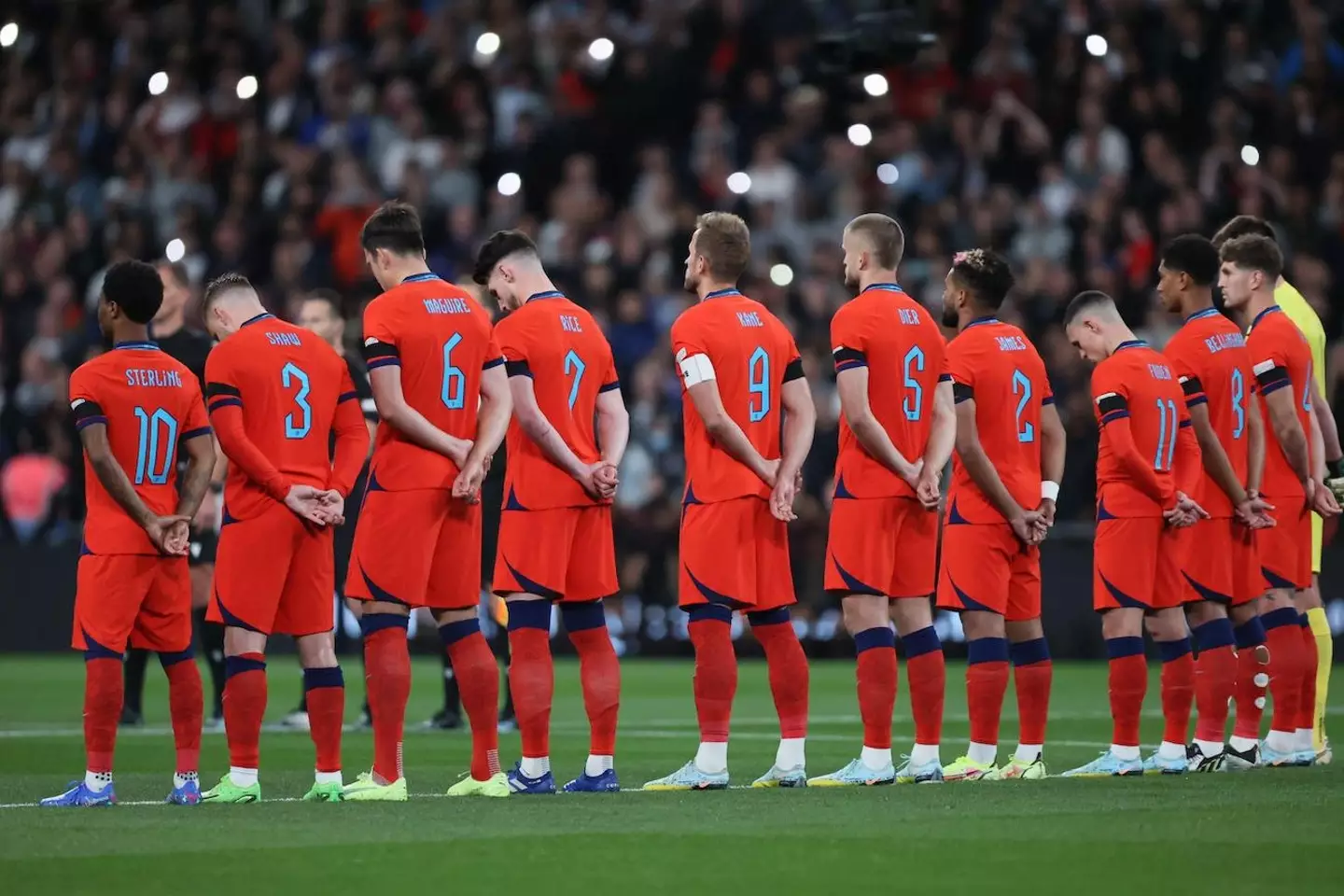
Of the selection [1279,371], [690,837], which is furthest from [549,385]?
[1279,371]

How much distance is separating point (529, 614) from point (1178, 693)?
3.25m

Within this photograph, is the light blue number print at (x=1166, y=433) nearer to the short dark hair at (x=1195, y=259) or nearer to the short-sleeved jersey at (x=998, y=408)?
the short-sleeved jersey at (x=998, y=408)

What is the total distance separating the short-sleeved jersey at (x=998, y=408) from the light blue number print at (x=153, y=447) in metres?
3.59

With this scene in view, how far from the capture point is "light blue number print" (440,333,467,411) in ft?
30.7

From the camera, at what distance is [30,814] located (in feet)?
28.6

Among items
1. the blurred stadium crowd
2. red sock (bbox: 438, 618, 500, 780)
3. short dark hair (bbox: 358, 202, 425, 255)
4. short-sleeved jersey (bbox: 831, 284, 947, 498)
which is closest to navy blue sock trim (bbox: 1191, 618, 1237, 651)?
short-sleeved jersey (bbox: 831, 284, 947, 498)

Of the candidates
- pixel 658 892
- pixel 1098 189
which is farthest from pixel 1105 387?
pixel 1098 189

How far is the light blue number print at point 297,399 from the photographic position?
9.17 m

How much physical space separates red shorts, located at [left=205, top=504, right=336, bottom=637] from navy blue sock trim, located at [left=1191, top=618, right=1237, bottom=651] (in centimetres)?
439

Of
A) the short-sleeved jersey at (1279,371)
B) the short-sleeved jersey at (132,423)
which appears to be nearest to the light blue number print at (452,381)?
the short-sleeved jersey at (132,423)

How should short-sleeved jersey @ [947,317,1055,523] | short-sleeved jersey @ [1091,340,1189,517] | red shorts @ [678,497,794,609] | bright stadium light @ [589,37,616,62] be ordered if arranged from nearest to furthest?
1. red shorts @ [678,497,794,609]
2. short-sleeved jersey @ [947,317,1055,523]
3. short-sleeved jersey @ [1091,340,1189,517]
4. bright stadium light @ [589,37,616,62]

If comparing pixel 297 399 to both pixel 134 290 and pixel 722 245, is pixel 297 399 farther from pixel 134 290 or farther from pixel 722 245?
pixel 722 245

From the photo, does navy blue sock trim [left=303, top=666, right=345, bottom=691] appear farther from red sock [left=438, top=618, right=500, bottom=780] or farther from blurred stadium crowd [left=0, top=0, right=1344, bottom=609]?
blurred stadium crowd [left=0, top=0, right=1344, bottom=609]

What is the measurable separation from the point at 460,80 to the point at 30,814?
667 inches
